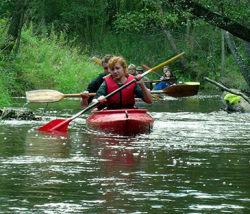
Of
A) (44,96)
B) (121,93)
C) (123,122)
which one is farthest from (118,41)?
(123,122)

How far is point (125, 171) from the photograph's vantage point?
7.08 metres

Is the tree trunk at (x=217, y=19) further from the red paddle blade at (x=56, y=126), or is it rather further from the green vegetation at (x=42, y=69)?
the green vegetation at (x=42, y=69)

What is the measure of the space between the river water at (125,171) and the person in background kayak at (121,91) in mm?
609

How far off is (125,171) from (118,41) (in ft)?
124

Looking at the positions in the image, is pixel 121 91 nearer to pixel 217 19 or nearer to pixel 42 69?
pixel 217 19

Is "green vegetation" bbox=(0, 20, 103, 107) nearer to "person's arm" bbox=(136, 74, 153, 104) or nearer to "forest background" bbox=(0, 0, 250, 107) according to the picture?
"forest background" bbox=(0, 0, 250, 107)

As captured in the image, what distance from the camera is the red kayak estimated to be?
10.8 metres

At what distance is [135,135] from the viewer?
36.1 feet

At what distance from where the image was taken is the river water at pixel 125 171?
5441 mm

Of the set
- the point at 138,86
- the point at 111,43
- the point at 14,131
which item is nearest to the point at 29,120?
the point at 14,131

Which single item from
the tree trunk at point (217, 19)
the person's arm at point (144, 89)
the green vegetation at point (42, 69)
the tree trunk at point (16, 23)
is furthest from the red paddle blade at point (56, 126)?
the tree trunk at point (16, 23)

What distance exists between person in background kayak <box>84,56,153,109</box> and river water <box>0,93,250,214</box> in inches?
24.0

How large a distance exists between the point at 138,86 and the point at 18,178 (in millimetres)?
4989

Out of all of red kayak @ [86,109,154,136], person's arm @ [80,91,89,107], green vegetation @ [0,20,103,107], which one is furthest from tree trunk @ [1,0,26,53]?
red kayak @ [86,109,154,136]
